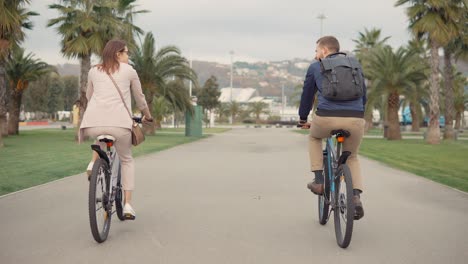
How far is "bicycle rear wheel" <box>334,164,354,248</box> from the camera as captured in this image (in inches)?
190

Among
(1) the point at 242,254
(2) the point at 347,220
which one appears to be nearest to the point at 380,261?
(2) the point at 347,220

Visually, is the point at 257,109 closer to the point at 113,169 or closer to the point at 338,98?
the point at 113,169

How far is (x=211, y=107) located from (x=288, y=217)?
7691 cm

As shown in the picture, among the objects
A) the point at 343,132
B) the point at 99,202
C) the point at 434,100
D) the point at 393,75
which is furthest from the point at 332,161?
the point at 393,75

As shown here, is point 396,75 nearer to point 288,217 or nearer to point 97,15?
point 97,15

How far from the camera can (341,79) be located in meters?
5.11

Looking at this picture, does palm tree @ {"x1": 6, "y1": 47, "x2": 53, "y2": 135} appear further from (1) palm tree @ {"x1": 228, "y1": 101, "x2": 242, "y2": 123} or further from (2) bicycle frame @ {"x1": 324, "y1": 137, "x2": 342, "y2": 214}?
(1) palm tree @ {"x1": 228, "y1": 101, "x2": 242, "y2": 123}

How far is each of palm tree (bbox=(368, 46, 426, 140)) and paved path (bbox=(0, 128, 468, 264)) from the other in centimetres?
2334

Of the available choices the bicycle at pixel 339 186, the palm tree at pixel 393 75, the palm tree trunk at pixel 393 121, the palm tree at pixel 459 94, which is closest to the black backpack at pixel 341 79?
the bicycle at pixel 339 186

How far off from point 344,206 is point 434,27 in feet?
Result: 81.7

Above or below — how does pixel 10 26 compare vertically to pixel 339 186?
above

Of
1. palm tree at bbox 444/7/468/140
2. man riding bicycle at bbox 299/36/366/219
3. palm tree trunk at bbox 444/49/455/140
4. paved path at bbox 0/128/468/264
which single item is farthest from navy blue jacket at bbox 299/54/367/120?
palm tree trunk at bbox 444/49/455/140

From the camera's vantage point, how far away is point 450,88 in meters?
32.0

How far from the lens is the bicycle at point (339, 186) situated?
192 inches
